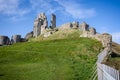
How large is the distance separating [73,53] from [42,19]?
5130 inches

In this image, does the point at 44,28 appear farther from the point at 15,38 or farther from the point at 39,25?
the point at 15,38

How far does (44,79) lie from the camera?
92.5 ft

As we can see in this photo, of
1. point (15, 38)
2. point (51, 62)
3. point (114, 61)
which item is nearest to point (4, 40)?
point (15, 38)

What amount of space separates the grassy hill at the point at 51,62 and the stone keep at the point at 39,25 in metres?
108

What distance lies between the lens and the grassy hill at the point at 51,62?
30312mm

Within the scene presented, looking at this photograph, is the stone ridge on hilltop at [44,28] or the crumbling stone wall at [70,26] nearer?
the stone ridge on hilltop at [44,28]

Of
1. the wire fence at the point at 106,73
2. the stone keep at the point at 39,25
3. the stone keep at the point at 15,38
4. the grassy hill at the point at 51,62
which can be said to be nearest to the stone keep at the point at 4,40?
the stone keep at the point at 15,38

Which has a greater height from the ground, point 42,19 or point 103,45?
point 42,19

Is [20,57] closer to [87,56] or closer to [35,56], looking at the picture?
[35,56]

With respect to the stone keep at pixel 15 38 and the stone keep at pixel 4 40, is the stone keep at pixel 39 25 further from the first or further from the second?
the stone keep at pixel 4 40

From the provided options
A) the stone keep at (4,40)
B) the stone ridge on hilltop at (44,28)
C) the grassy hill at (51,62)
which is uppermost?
the stone ridge on hilltop at (44,28)

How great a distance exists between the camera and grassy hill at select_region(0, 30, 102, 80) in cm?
3031

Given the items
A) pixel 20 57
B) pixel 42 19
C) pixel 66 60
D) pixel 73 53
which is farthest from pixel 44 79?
pixel 42 19

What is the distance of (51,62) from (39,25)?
133554 millimetres
